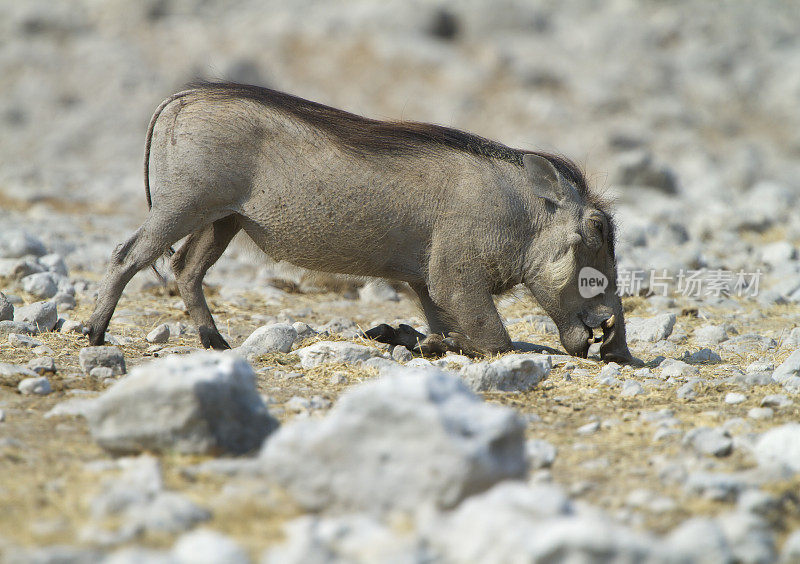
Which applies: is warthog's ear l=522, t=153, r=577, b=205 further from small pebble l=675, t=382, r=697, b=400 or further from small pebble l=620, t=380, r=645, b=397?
small pebble l=675, t=382, r=697, b=400

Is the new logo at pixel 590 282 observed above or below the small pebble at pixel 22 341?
above

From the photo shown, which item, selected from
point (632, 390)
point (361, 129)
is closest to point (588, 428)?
point (632, 390)

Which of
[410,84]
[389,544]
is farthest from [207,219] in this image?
[410,84]

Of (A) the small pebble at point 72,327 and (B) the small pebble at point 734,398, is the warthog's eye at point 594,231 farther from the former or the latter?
(A) the small pebble at point 72,327

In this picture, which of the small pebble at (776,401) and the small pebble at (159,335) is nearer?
the small pebble at (776,401)

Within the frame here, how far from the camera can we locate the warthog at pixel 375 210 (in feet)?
17.5

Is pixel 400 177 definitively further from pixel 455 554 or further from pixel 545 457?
pixel 455 554

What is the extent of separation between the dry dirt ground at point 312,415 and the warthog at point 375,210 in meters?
0.51

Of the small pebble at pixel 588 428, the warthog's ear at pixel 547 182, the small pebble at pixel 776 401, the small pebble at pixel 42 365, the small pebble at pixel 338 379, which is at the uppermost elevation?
the warthog's ear at pixel 547 182

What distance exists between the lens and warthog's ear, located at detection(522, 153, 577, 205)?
18.7 ft

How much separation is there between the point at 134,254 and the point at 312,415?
6.55 feet

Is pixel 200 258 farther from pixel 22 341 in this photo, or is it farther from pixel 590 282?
pixel 590 282

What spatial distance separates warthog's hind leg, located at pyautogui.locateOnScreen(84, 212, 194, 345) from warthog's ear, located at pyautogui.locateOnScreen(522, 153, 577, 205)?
2.14 m

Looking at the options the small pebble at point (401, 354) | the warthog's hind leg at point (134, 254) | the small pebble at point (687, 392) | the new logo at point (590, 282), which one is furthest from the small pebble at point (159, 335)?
the small pebble at point (687, 392)
